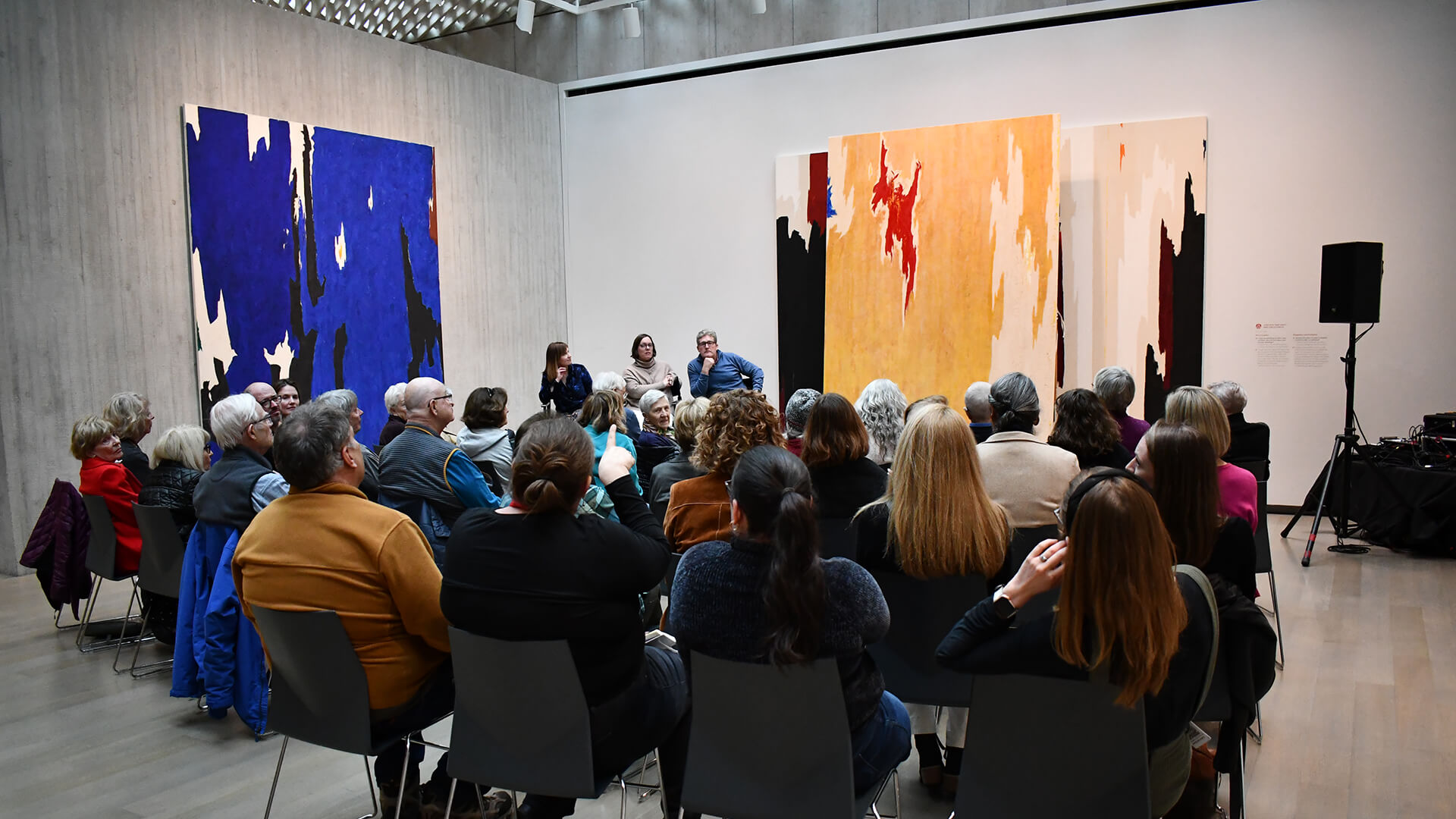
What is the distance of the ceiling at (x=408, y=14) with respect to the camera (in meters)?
8.64

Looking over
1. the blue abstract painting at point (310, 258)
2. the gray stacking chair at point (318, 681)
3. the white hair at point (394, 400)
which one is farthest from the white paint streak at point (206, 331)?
the gray stacking chair at point (318, 681)

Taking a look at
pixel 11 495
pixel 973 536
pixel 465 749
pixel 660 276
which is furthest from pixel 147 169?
pixel 973 536

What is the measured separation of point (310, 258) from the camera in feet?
25.4

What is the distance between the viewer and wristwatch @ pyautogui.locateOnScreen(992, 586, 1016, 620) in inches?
74.4

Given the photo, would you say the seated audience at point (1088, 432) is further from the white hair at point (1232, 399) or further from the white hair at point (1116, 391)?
the white hair at point (1232, 399)

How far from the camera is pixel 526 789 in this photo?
227cm

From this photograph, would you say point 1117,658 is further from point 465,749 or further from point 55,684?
point 55,684

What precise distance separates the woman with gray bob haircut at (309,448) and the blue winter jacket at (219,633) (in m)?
1.36

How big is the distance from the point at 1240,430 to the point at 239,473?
15.4 ft

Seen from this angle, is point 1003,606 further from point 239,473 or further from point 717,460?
point 239,473

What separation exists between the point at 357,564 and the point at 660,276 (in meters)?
7.46

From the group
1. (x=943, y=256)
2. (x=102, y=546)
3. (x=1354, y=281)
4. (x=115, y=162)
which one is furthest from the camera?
(x=943, y=256)

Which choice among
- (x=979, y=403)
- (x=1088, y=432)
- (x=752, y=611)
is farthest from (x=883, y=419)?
(x=752, y=611)

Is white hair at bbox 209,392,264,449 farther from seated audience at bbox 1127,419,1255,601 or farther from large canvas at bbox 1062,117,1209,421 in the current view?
large canvas at bbox 1062,117,1209,421
